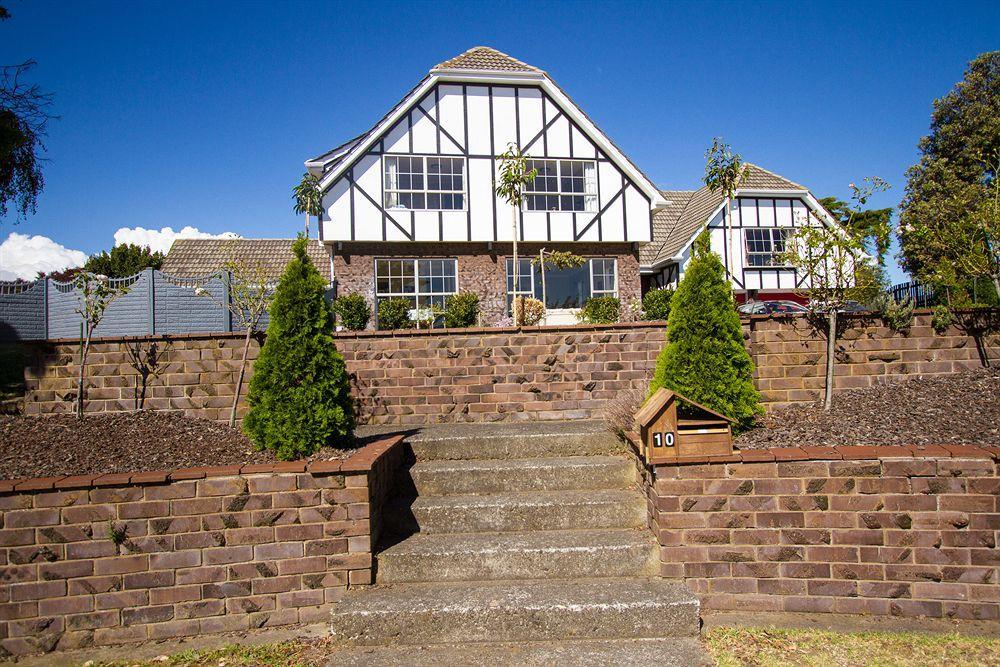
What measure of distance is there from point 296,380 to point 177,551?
5.11 ft

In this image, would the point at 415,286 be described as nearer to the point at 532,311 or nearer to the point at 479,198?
the point at 479,198

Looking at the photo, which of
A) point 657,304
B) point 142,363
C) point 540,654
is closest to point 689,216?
point 657,304

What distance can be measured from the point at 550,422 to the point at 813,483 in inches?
140

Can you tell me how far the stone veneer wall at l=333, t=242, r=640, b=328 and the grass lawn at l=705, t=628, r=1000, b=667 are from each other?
13229 mm

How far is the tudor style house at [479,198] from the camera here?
658 inches

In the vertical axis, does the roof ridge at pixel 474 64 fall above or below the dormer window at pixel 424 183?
above

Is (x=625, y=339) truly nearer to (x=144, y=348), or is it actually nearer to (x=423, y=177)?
(x=144, y=348)

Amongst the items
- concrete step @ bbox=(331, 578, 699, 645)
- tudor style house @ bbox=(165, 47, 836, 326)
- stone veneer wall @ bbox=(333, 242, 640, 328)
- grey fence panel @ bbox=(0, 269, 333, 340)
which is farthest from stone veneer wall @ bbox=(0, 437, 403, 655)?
tudor style house @ bbox=(165, 47, 836, 326)

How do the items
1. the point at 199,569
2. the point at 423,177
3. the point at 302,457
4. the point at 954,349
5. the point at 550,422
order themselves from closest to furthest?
1. the point at 199,569
2. the point at 302,457
3. the point at 954,349
4. the point at 550,422
5. the point at 423,177

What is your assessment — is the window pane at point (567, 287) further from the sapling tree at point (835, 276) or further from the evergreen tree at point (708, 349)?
the evergreen tree at point (708, 349)

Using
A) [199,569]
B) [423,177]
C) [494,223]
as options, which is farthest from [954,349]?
[423,177]

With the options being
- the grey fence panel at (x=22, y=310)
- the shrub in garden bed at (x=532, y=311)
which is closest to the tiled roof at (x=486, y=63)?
the shrub in garden bed at (x=532, y=311)

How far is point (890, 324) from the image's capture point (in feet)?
22.6

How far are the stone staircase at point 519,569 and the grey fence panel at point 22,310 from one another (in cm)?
1106
